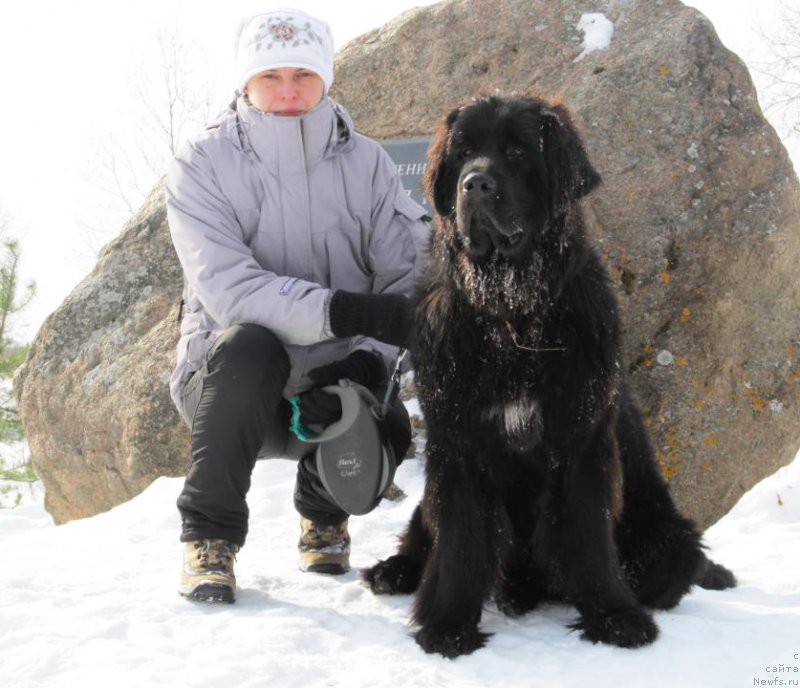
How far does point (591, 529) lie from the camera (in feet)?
7.72

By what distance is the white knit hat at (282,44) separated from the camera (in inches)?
109

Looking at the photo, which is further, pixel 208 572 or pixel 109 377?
pixel 109 377

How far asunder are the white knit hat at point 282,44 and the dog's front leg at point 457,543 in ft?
4.30

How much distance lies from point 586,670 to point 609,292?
1011mm

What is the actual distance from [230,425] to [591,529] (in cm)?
108

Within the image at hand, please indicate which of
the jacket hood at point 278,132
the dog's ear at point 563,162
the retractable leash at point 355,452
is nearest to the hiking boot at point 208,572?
the retractable leash at point 355,452

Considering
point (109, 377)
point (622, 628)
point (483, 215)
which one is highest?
point (483, 215)

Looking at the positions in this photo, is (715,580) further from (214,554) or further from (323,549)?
(214,554)

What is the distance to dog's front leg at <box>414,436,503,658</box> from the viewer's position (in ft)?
7.61

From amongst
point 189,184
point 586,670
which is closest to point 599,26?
point 189,184

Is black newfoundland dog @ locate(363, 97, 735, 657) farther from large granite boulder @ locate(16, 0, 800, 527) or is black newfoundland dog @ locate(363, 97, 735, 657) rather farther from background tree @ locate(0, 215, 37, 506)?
background tree @ locate(0, 215, 37, 506)

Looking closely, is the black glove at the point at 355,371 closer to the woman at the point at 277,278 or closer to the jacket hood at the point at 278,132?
the woman at the point at 277,278

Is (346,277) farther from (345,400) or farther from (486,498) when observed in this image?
(486,498)

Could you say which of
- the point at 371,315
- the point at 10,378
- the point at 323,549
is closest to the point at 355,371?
the point at 371,315
